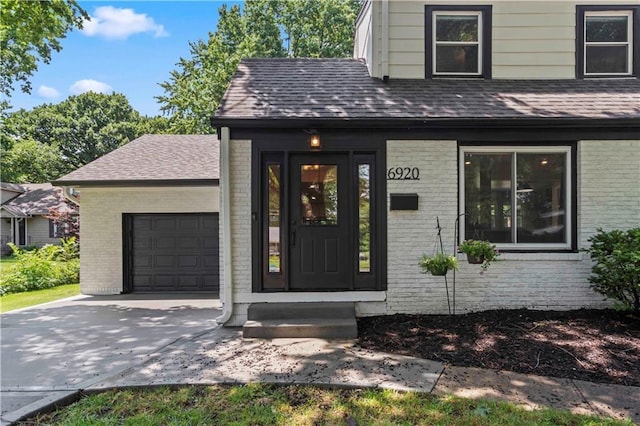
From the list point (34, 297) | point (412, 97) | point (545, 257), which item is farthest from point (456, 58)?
point (34, 297)

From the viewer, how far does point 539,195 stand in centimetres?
563

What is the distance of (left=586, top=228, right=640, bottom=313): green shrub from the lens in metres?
4.58

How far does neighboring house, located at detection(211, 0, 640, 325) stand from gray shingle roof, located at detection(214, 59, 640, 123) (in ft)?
0.14

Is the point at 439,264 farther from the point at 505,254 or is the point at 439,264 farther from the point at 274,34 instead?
the point at 274,34

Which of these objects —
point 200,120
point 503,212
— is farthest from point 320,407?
point 200,120

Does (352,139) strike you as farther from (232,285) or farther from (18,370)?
(18,370)

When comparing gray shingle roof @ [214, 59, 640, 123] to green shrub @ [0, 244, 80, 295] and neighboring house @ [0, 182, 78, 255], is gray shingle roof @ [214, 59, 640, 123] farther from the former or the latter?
neighboring house @ [0, 182, 78, 255]

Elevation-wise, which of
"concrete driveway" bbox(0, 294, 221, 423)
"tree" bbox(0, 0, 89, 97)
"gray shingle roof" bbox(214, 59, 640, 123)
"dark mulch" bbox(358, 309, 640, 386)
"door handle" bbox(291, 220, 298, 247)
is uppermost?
"tree" bbox(0, 0, 89, 97)

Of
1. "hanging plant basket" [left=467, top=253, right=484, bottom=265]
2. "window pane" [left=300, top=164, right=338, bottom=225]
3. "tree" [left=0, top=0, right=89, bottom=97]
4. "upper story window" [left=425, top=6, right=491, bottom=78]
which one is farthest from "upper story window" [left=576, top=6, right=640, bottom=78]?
"tree" [left=0, top=0, right=89, bottom=97]

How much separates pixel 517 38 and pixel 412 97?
2404 mm

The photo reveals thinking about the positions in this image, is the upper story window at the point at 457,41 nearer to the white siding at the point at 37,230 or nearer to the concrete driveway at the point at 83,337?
the concrete driveway at the point at 83,337

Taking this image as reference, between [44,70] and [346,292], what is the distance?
54.4 ft

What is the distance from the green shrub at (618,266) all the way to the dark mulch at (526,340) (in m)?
0.36

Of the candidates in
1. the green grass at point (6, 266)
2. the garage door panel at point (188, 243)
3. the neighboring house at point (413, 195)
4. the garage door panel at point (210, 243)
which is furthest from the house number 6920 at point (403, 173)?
the green grass at point (6, 266)
